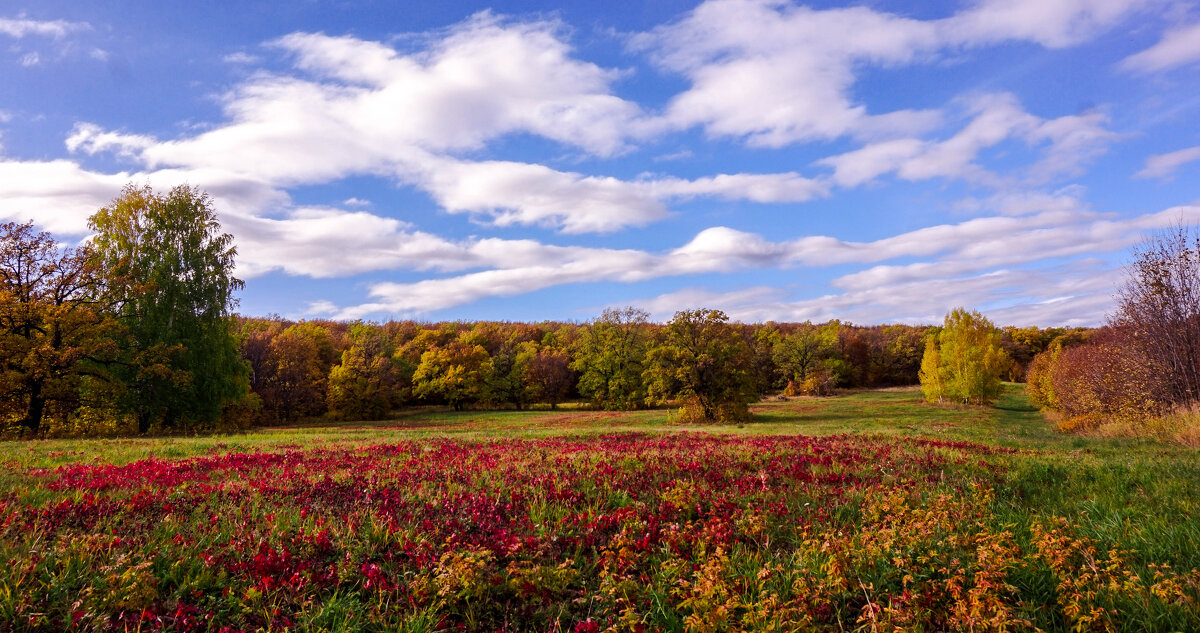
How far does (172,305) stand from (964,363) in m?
70.1

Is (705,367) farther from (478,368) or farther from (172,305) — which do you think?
(478,368)

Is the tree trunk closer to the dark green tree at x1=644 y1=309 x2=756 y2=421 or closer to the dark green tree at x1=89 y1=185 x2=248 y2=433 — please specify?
the dark green tree at x1=89 y1=185 x2=248 y2=433

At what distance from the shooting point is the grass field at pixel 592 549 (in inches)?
170

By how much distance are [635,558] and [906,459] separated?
877cm

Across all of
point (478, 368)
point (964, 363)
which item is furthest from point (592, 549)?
point (478, 368)

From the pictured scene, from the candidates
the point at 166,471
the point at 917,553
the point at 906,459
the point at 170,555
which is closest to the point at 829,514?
the point at 917,553

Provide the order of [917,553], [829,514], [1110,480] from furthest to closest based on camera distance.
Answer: [1110,480] → [829,514] → [917,553]

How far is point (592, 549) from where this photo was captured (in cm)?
609

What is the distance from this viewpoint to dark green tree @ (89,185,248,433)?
33.2 meters

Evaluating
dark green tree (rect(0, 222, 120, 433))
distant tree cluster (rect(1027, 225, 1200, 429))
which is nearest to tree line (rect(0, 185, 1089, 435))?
dark green tree (rect(0, 222, 120, 433))

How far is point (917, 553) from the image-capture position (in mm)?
5328

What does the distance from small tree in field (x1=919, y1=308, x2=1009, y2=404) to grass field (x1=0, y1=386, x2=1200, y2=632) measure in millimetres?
55154

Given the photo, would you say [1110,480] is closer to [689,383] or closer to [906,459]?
[906,459]

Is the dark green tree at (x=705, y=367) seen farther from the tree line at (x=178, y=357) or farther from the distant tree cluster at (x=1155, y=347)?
the distant tree cluster at (x=1155, y=347)
